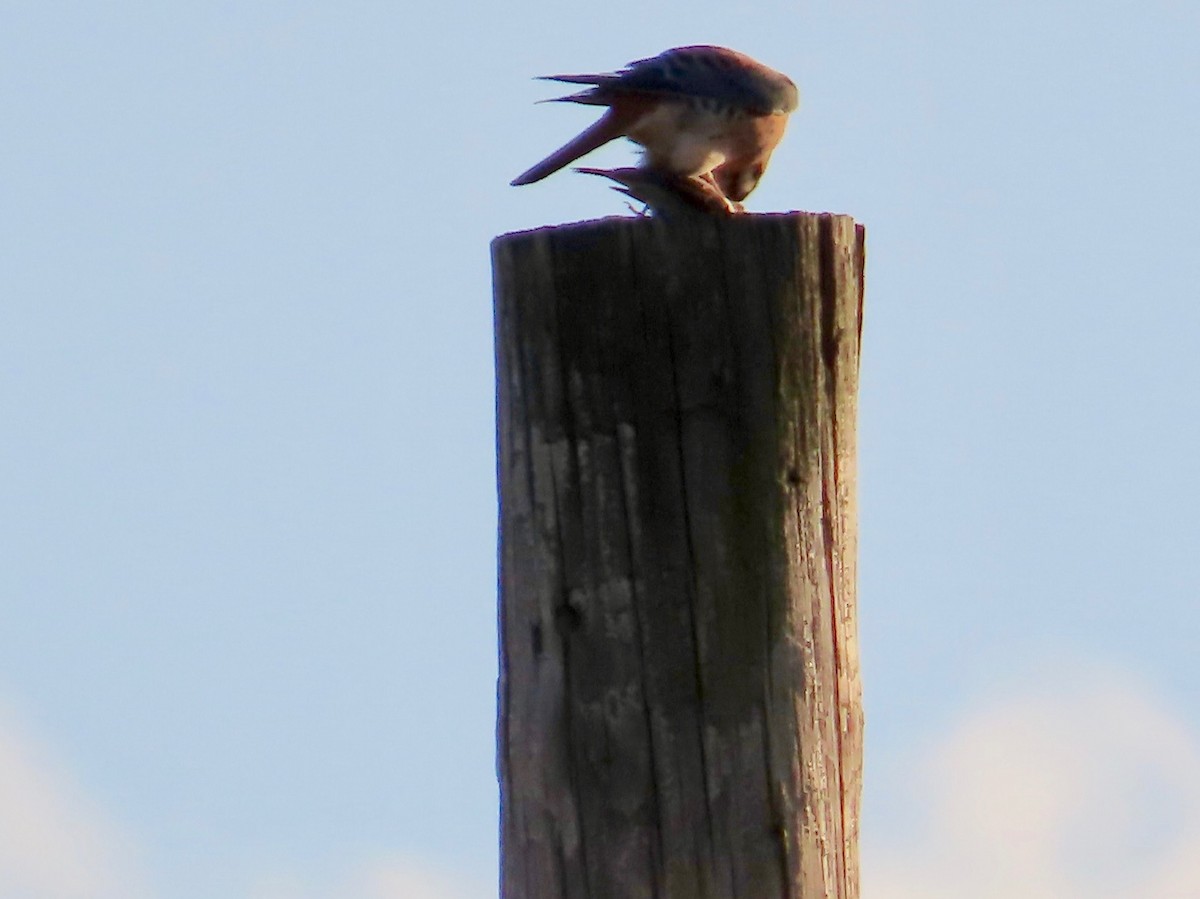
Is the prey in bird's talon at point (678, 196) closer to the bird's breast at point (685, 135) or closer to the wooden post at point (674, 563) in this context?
the wooden post at point (674, 563)

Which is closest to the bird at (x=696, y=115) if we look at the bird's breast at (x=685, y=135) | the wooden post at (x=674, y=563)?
the bird's breast at (x=685, y=135)

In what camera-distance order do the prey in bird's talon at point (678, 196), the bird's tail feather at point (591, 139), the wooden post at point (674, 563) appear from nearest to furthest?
the wooden post at point (674, 563)
the prey in bird's talon at point (678, 196)
the bird's tail feather at point (591, 139)

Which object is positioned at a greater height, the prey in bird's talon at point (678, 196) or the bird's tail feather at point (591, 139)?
the bird's tail feather at point (591, 139)

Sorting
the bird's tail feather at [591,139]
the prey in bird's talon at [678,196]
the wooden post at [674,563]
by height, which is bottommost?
the wooden post at [674,563]

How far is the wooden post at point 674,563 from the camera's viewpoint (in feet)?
8.17

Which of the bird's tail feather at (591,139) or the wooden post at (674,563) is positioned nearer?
the wooden post at (674,563)

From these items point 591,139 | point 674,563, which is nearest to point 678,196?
point 674,563

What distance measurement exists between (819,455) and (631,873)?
0.71m

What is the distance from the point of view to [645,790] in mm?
2490

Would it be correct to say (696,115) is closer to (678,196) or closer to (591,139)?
(591,139)

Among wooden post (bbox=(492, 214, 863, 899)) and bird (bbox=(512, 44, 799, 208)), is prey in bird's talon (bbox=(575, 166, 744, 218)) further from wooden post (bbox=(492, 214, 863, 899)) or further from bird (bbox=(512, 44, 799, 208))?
bird (bbox=(512, 44, 799, 208))

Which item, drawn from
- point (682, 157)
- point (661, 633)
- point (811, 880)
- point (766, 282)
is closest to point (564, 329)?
point (766, 282)

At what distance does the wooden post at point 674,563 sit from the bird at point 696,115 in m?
2.36

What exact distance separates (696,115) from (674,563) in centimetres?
277
